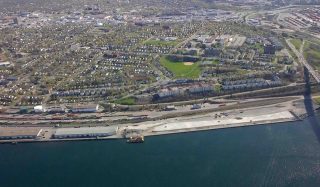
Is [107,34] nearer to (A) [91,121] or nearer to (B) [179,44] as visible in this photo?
(B) [179,44]

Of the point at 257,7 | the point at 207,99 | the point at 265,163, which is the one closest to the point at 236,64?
the point at 207,99

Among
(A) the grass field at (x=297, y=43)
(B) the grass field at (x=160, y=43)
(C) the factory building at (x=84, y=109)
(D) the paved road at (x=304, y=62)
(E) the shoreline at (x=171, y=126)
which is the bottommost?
(E) the shoreline at (x=171, y=126)

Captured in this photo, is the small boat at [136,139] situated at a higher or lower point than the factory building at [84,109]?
lower

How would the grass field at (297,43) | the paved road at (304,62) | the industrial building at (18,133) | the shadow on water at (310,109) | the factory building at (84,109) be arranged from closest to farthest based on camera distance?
the industrial building at (18,133)
the shadow on water at (310,109)
the factory building at (84,109)
the paved road at (304,62)
the grass field at (297,43)

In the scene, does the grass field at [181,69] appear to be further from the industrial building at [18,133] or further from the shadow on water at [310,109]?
the industrial building at [18,133]

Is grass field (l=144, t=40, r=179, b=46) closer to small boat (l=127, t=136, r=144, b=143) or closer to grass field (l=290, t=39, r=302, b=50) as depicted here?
grass field (l=290, t=39, r=302, b=50)

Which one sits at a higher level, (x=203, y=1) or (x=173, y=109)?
(x=203, y=1)

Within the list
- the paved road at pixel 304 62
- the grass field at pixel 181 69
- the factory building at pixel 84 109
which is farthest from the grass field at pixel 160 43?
the factory building at pixel 84 109
